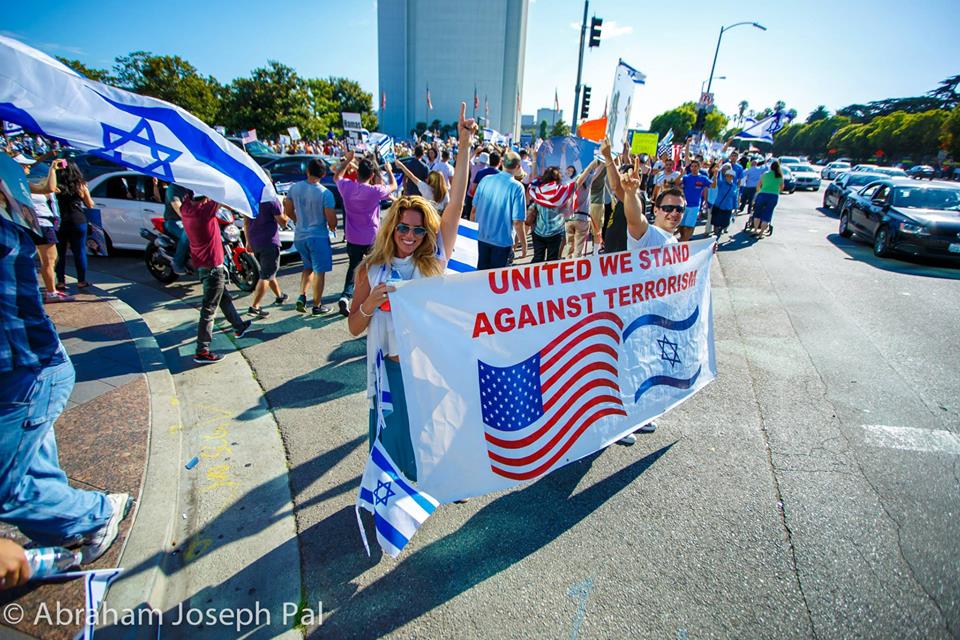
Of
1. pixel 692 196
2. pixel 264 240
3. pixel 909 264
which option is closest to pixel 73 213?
pixel 264 240

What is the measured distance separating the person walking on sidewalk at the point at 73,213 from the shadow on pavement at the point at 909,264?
14.8 m

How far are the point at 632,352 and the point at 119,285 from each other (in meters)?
8.22

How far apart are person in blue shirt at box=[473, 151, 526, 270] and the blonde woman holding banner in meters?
2.75

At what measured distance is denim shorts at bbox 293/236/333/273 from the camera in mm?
6012

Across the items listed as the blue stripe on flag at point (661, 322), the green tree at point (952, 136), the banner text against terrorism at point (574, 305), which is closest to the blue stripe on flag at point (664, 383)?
the blue stripe on flag at point (661, 322)

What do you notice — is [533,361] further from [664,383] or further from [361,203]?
A: [361,203]

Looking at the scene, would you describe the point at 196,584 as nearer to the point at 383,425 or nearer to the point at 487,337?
the point at 383,425

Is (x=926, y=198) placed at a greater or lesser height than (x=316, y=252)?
greater

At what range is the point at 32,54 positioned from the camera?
261 cm

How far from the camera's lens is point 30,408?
212 cm

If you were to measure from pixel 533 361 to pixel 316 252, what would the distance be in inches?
170

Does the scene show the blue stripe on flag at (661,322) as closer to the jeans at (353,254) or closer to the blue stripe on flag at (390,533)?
the blue stripe on flag at (390,533)

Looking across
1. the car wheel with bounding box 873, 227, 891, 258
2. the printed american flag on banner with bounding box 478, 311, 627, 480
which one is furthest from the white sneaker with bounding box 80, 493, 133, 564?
the car wheel with bounding box 873, 227, 891, 258

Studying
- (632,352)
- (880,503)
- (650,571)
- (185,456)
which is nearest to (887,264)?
(880,503)
